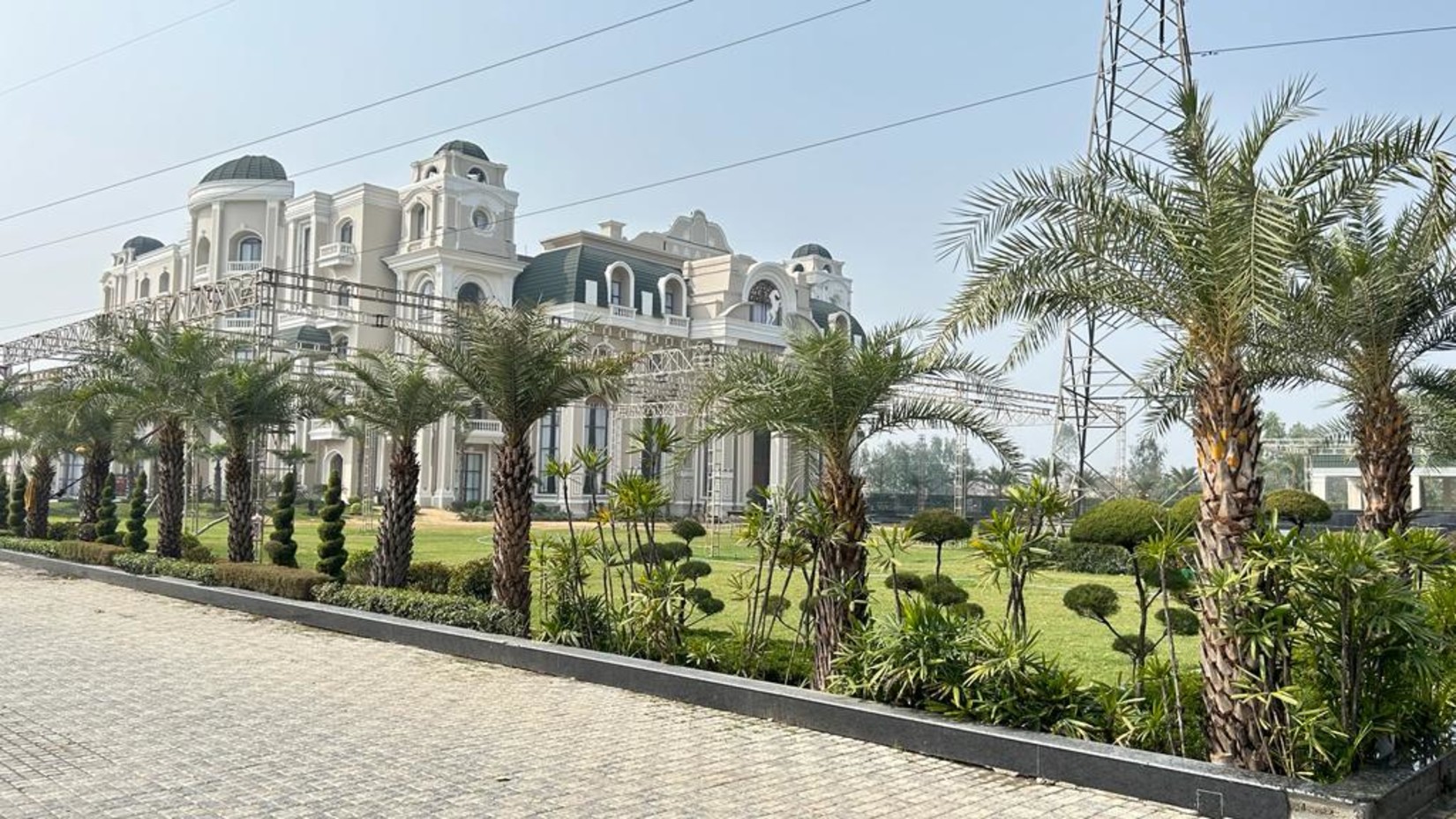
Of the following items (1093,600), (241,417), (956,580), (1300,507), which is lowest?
(956,580)

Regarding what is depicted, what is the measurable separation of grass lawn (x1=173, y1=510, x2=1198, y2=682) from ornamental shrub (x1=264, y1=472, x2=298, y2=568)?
249cm

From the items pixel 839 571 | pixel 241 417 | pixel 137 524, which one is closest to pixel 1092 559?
pixel 839 571

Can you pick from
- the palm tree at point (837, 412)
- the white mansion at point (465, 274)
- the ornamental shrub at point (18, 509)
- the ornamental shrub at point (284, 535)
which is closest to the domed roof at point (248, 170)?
the white mansion at point (465, 274)

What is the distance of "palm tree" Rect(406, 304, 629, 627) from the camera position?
1184 cm

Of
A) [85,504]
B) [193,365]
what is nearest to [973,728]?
[193,365]

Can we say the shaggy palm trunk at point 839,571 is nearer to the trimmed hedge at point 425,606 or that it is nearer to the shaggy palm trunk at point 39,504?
the trimmed hedge at point 425,606

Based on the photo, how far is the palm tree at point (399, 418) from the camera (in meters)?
14.3

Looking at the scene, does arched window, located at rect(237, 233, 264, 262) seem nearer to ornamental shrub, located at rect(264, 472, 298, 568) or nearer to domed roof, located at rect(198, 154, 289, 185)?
domed roof, located at rect(198, 154, 289, 185)

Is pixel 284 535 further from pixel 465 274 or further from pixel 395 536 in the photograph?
pixel 465 274

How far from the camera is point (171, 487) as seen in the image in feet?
60.2

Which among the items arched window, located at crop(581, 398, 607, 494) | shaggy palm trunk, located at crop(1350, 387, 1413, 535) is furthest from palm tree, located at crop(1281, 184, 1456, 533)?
arched window, located at crop(581, 398, 607, 494)

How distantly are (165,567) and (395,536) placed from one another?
14.5 ft

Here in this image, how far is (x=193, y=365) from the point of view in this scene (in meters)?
17.4

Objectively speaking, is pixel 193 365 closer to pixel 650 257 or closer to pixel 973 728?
pixel 973 728
